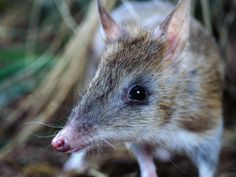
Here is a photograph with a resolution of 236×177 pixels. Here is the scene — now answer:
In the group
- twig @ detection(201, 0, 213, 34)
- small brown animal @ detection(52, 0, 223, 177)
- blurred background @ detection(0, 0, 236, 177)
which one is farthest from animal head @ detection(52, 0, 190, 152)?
twig @ detection(201, 0, 213, 34)

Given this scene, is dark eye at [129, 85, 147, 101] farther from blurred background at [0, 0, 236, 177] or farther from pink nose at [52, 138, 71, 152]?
blurred background at [0, 0, 236, 177]

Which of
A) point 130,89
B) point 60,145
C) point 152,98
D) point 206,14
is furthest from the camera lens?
point 206,14

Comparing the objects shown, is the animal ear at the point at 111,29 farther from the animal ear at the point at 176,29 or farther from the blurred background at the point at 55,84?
the blurred background at the point at 55,84

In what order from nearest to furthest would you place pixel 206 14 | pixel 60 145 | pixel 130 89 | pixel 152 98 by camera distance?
pixel 60 145 < pixel 130 89 < pixel 152 98 < pixel 206 14

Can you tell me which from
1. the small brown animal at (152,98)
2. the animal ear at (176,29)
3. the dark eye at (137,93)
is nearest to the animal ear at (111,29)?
the small brown animal at (152,98)

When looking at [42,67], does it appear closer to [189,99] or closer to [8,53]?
[8,53]

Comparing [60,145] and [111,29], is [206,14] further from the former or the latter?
[60,145]

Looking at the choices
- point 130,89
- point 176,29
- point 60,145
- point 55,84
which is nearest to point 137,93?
point 130,89
